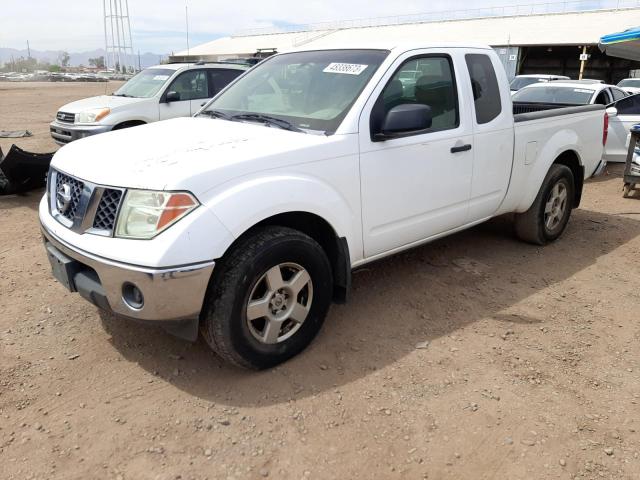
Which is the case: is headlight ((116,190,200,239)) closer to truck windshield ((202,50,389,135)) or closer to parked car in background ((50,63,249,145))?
truck windshield ((202,50,389,135))

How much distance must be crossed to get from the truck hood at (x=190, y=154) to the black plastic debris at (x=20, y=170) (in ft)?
12.9

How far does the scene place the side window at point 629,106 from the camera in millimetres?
9234

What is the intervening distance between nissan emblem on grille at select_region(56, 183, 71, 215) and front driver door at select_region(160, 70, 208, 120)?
658cm

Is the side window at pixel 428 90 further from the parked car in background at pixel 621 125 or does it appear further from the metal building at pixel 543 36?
the metal building at pixel 543 36

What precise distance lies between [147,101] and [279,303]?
24.0 feet

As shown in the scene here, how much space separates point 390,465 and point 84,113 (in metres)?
8.24

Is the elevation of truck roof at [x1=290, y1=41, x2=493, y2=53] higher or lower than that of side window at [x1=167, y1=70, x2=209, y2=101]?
higher

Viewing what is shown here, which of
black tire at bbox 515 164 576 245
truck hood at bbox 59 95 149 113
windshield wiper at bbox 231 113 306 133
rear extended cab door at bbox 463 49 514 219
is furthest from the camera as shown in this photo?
truck hood at bbox 59 95 149 113

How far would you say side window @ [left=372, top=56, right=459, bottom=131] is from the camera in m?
3.61

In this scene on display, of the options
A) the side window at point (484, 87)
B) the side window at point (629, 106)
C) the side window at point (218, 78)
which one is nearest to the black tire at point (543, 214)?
the side window at point (484, 87)

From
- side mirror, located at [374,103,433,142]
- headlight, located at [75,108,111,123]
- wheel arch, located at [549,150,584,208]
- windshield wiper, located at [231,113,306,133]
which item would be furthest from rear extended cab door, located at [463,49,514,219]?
headlight, located at [75,108,111,123]

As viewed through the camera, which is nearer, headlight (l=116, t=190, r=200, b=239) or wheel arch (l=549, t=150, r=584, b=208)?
headlight (l=116, t=190, r=200, b=239)

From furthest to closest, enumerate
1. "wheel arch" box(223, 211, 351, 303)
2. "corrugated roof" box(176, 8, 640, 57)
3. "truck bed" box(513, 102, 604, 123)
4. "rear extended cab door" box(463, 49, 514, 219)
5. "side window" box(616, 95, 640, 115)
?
"corrugated roof" box(176, 8, 640, 57)
"side window" box(616, 95, 640, 115)
"truck bed" box(513, 102, 604, 123)
"rear extended cab door" box(463, 49, 514, 219)
"wheel arch" box(223, 211, 351, 303)

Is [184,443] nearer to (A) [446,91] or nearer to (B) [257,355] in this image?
(B) [257,355]
